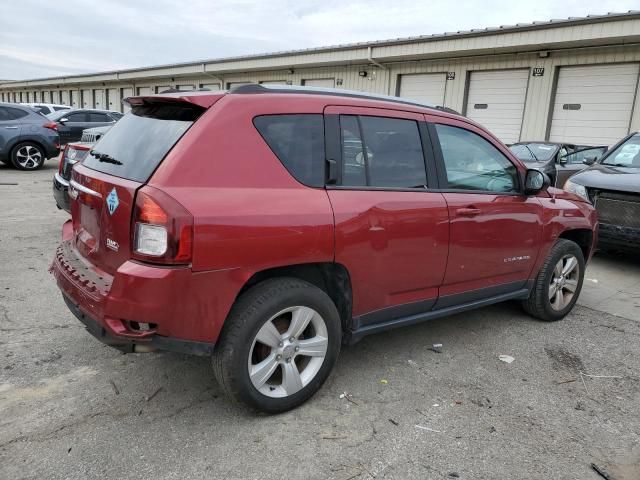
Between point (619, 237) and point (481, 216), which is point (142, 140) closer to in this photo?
point (481, 216)

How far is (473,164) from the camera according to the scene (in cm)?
380

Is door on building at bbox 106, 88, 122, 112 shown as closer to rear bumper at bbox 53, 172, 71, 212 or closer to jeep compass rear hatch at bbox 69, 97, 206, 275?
rear bumper at bbox 53, 172, 71, 212

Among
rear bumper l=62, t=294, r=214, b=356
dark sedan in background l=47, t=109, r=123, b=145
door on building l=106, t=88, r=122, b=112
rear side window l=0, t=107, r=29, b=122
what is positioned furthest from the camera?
door on building l=106, t=88, r=122, b=112

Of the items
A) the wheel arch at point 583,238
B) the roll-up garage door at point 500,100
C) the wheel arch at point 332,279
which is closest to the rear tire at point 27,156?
the roll-up garage door at point 500,100

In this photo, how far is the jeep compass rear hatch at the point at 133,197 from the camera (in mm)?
2402

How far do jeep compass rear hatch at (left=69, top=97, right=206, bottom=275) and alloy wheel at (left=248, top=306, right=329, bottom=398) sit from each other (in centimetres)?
69

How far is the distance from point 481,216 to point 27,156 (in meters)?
12.9

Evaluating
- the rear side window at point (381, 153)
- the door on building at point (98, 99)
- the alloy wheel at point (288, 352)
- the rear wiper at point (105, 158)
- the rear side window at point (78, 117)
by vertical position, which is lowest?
the alloy wheel at point (288, 352)

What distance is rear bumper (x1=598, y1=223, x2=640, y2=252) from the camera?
20.1ft

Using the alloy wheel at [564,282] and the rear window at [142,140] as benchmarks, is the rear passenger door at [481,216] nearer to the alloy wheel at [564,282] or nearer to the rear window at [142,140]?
the alloy wheel at [564,282]

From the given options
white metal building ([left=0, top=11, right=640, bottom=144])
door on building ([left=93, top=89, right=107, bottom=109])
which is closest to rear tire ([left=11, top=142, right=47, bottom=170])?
white metal building ([left=0, top=11, right=640, bottom=144])

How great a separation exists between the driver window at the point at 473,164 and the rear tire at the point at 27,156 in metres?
12.5

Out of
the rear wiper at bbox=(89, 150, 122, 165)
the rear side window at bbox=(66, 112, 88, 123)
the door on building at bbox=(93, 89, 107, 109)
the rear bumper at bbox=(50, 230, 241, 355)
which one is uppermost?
the door on building at bbox=(93, 89, 107, 109)

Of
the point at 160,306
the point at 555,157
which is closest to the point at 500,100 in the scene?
the point at 555,157
